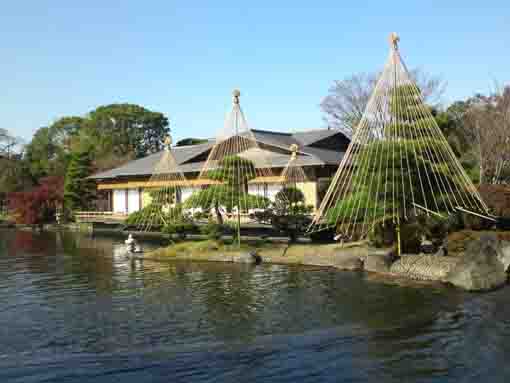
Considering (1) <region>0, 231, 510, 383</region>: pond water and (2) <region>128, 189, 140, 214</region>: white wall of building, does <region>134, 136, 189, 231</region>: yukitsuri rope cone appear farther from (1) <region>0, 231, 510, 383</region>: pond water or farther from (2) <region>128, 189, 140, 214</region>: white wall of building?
(2) <region>128, 189, 140, 214</region>: white wall of building

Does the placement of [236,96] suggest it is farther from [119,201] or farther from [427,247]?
[119,201]

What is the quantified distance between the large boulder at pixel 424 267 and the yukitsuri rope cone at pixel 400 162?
1158 millimetres

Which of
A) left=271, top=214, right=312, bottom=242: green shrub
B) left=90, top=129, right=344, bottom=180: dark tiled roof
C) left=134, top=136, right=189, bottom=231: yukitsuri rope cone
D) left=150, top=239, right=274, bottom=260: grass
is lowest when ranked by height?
left=150, top=239, right=274, bottom=260: grass

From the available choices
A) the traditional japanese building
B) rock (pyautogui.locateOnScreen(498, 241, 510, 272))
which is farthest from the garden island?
the traditional japanese building

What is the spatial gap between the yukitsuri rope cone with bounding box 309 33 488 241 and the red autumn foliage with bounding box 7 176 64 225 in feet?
87.1

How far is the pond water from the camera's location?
7016 millimetres

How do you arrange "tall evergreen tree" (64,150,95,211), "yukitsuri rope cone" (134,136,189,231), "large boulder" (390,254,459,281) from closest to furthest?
"large boulder" (390,254,459,281) → "yukitsuri rope cone" (134,136,189,231) → "tall evergreen tree" (64,150,95,211)

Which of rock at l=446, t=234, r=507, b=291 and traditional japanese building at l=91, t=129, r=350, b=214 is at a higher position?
traditional japanese building at l=91, t=129, r=350, b=214

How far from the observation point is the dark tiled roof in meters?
24.9

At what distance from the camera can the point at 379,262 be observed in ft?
46.1

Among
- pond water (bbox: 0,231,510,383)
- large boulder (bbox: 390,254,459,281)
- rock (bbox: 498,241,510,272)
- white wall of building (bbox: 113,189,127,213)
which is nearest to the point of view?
pond water (bbox: 0,231,510,383)

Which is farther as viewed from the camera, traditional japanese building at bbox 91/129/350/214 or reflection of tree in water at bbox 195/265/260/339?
traditional japanese building at bbox 91/129/350/214

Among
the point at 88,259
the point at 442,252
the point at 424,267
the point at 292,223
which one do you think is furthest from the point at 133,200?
the point at 424,267

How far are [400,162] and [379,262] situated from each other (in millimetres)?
2721
